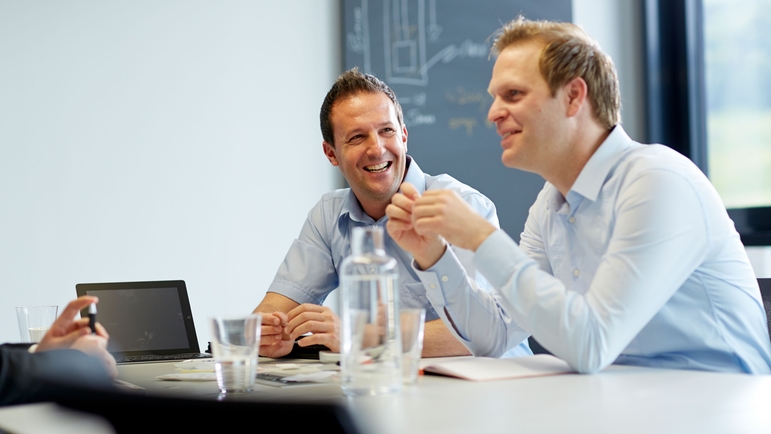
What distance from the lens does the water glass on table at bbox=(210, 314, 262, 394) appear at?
Result: 1.12m

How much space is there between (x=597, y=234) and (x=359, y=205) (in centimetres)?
101

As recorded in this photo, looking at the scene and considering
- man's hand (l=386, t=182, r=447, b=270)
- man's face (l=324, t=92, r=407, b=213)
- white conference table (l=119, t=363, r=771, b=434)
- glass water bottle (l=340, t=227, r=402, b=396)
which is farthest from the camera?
man's face (l=324, t=92, r=407, b=213)

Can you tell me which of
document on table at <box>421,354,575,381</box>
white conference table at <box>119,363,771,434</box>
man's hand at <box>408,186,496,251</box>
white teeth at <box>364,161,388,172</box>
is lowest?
document on table at <box>421,354,575,381</box>

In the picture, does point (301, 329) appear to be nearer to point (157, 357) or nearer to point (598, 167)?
point (157, 357)

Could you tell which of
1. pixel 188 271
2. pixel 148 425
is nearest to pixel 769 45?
pixel 188 271

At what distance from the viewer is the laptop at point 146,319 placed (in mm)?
1828

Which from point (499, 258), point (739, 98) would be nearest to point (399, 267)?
point (499, 258)

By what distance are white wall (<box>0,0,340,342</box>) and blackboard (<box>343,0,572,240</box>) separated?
191 mm

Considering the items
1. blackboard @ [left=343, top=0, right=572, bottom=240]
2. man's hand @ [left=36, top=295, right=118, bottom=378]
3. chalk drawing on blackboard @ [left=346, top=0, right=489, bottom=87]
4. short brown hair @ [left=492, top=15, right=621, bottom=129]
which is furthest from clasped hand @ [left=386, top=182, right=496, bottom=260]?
chalk drawing on blackboard @ [left=346, top=0, right=489, bottom=87]

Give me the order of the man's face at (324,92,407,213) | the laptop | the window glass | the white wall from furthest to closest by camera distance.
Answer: the window glass → the white wall → the man's face at (324,92,407,213) → the laptop

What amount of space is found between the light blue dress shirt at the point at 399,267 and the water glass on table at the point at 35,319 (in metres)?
0.73

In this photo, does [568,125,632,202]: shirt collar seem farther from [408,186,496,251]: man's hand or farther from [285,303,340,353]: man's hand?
[285,303,340,353]: man's hand

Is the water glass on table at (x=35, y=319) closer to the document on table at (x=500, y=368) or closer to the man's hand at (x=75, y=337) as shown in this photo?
the man's hand at (x=75, y=337)

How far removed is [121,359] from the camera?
1.77 metres
